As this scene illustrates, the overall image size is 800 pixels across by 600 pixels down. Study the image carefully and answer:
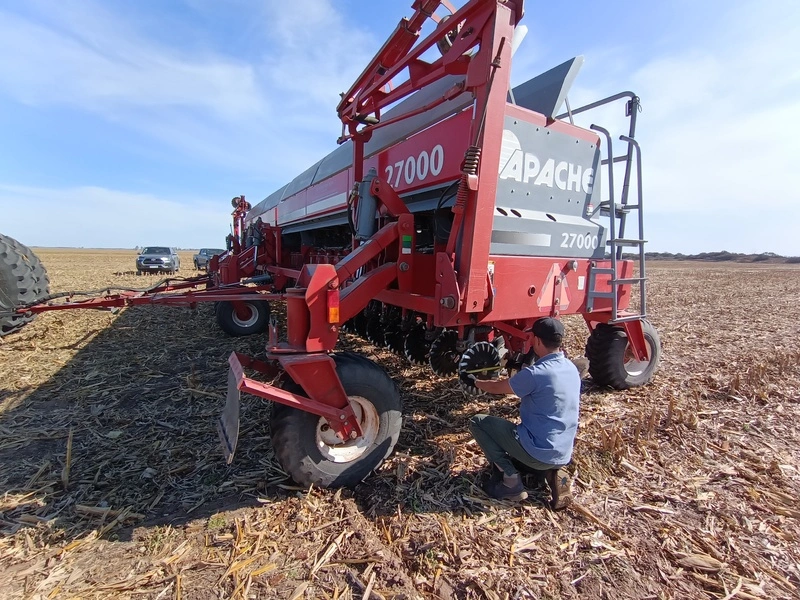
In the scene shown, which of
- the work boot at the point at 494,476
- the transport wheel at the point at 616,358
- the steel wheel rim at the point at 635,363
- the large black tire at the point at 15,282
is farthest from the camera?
the large black tire at the point at 15,282

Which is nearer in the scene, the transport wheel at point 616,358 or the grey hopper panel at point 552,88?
the grey hopper panel at point 552,88

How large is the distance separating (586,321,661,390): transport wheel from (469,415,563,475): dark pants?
2058 mm

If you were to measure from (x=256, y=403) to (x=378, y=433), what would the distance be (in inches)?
65.8

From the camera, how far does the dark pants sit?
99.3 inches

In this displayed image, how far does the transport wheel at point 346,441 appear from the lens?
2.51 meters

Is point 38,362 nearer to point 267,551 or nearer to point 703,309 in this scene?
point 267,551

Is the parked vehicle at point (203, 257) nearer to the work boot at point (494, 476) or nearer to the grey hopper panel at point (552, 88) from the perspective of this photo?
the grey hopper panel at point (552, 88)

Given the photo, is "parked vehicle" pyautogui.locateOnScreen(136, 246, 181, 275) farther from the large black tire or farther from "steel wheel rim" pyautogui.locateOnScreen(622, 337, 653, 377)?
"steel wheel rim" pyautogui.locateOnScreen(622, 337, 653, 377)

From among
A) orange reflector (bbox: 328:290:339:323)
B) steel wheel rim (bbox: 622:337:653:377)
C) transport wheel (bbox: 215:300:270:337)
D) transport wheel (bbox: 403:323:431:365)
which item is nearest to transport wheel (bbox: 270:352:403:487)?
orange reflector (bbox: 328:290:339:323)

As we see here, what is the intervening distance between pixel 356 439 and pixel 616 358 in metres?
2.87

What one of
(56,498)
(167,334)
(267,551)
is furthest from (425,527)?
(167,334)

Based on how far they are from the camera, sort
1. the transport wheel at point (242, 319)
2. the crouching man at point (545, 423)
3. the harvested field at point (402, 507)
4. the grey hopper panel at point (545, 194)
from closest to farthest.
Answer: the harvested field at point (402, 507), the crouching man at point (545, 423), the grey hopper panel at point (545, 194), the transport wheel at point (242, 319)

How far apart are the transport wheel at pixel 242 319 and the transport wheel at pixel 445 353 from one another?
12.0 ft

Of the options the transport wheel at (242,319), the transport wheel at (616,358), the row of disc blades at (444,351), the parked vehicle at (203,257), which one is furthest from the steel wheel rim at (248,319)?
the parked vehicle at (203,257)
